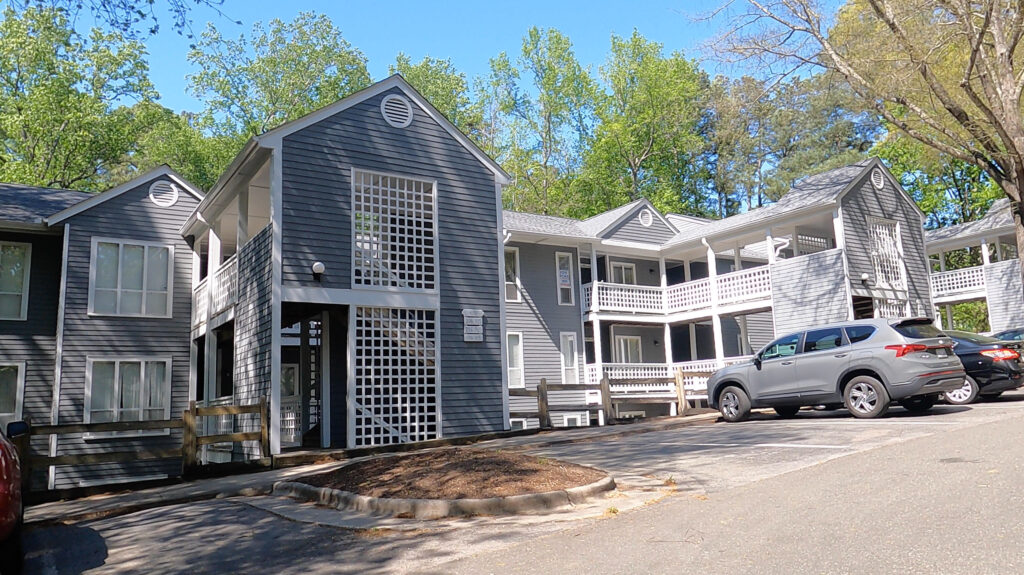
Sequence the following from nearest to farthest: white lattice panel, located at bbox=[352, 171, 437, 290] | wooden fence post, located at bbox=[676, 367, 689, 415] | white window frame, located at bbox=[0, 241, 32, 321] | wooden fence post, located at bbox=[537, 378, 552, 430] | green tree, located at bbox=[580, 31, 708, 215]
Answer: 1. white lattice panel, located at bbox=[352, 171, 437, 290]
2. wooden fence post, located at bbox=[537, 378, 552, 430]
3. white window frame, located at bbox=[0, 241, 32, 321]
4. wooden fence post, located at bbox=[676, 367, 689, 415]
5. green tree, located at bbox=[580, 31, 708, 215]

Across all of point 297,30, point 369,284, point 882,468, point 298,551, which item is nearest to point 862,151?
point 297,30

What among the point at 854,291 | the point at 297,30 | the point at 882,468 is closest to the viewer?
the point at 882,468

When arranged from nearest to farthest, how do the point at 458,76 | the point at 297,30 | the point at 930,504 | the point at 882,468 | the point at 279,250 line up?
the point at 930,504 < the point at 882,468 < the point at 279,250 < the point at 297,30 < the point at 458,76

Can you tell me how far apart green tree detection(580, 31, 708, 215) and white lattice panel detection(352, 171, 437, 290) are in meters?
28.9

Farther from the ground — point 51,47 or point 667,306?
point 51,47

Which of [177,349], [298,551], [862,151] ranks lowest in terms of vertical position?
[298,551]

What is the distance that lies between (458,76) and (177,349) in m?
34.5

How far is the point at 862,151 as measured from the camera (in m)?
46.2

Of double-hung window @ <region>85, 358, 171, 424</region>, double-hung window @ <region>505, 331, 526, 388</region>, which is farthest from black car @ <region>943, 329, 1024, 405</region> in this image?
double-hung window @ <region>85, 358, 171, 424</region>

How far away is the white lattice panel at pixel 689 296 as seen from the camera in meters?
25.3

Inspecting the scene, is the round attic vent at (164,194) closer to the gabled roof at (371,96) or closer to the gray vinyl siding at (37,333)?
the gray vinyl siding at (37,333)

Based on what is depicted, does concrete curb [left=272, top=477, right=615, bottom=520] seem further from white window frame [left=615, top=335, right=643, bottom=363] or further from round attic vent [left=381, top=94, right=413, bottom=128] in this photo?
white window frame [left=615, top=335, right=643, bottom=363]

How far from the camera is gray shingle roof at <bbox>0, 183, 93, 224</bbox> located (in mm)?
18734

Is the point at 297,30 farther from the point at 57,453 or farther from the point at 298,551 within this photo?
the point at 298,551
